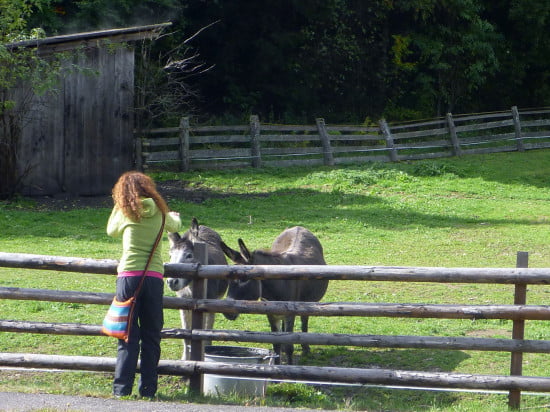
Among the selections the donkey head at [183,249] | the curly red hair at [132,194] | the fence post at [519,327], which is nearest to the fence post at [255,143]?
the donkey head at [183,249]

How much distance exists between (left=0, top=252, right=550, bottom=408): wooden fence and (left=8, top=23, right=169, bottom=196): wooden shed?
1247 centimetres

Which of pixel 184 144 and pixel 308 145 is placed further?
pixel 308 145

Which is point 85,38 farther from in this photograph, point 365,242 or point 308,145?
point 308,145

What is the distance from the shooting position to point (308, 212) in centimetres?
1806

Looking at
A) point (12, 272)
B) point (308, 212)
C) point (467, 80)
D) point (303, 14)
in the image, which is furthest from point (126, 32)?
point (467, 80)

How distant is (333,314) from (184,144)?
1672 cm

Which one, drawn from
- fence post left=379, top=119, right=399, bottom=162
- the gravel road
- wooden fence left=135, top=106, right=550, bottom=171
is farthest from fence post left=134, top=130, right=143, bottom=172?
the gravel road

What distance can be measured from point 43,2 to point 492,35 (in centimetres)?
1829

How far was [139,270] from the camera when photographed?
267 inches

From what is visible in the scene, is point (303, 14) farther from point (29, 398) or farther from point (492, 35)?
point (29, 398)

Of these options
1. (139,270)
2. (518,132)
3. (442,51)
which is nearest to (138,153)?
(518,132)

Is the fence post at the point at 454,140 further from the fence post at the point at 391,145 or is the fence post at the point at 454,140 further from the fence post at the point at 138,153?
the fence post at the point at 138,153

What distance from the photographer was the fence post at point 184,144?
23.5m

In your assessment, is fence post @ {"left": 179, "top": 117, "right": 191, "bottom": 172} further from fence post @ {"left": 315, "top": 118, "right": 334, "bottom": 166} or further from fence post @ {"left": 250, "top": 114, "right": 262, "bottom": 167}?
fence post @ {"left": 315, "top": 118, "right": 334, "bottom": 166}
